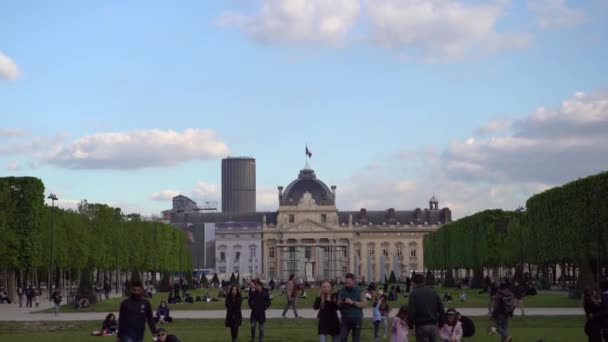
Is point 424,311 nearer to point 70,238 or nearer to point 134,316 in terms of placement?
point 134,316

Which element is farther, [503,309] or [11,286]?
[11,286]

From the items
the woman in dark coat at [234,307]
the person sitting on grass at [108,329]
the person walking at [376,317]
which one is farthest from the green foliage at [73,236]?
the woman in dark coat at [234,307]

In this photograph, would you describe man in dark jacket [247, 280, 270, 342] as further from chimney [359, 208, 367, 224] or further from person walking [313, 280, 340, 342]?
chimney [359, 208, 367, 224]

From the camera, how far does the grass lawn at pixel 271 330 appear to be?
26266 millimetres

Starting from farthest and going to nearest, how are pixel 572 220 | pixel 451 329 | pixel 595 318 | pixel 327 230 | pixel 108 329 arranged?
pixel 327 230 → pixel 572 220 → pixel 108 329 → pixel 595 318 → pixel 451 329

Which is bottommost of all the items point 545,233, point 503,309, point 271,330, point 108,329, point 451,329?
point 271,330

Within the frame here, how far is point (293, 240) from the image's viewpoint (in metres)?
178

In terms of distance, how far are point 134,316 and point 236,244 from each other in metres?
168

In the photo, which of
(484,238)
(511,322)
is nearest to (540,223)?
(484,238)

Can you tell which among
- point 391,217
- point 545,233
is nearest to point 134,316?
point 545,233

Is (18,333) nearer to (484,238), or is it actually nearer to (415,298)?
(415,298)

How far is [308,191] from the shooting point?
181500 mm

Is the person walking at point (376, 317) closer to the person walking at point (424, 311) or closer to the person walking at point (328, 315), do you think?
the person walking at point (328, 315)

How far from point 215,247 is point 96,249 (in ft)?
357
